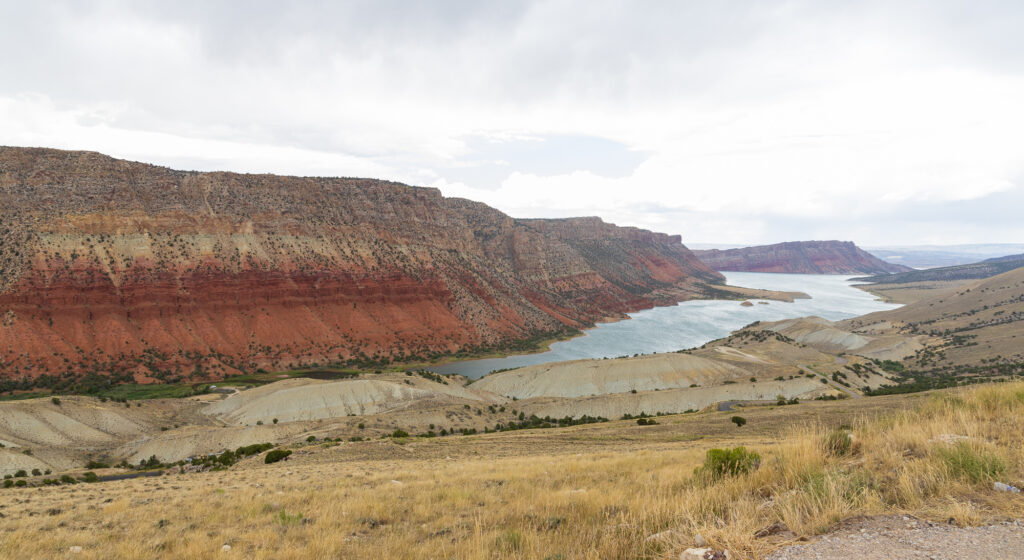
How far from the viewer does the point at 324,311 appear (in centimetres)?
8262

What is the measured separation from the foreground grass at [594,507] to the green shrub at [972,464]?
2cm

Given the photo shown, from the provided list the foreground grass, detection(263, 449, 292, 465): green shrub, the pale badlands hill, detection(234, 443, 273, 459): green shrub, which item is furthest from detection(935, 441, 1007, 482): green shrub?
the pale badlands hill

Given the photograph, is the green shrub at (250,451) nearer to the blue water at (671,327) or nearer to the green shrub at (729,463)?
the green shrub at (729,463)

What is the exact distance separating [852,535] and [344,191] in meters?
110

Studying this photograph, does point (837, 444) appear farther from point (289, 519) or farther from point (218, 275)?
point (218, 275)

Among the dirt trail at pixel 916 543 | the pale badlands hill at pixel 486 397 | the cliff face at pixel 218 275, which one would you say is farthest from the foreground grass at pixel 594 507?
the cliff face at pixel 218 275

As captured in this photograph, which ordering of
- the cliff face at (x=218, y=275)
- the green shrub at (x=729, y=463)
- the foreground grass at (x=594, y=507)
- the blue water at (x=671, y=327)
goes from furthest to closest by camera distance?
the blue water at (x=671, y=327), the cliff face at (x=218, y=275), the green shrub at (x=729, y=463), the foreground grass at (x=594, y=507)

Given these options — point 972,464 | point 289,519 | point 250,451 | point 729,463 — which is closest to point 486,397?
point 250,451

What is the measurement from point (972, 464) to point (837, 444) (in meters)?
2.63

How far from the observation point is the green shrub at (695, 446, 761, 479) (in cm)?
764

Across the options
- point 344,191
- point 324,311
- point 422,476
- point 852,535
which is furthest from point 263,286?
point 852,535

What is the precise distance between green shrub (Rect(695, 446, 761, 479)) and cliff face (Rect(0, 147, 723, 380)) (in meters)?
73.7

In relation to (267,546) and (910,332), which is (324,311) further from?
(910,332)

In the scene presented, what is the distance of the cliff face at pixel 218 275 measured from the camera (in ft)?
202
